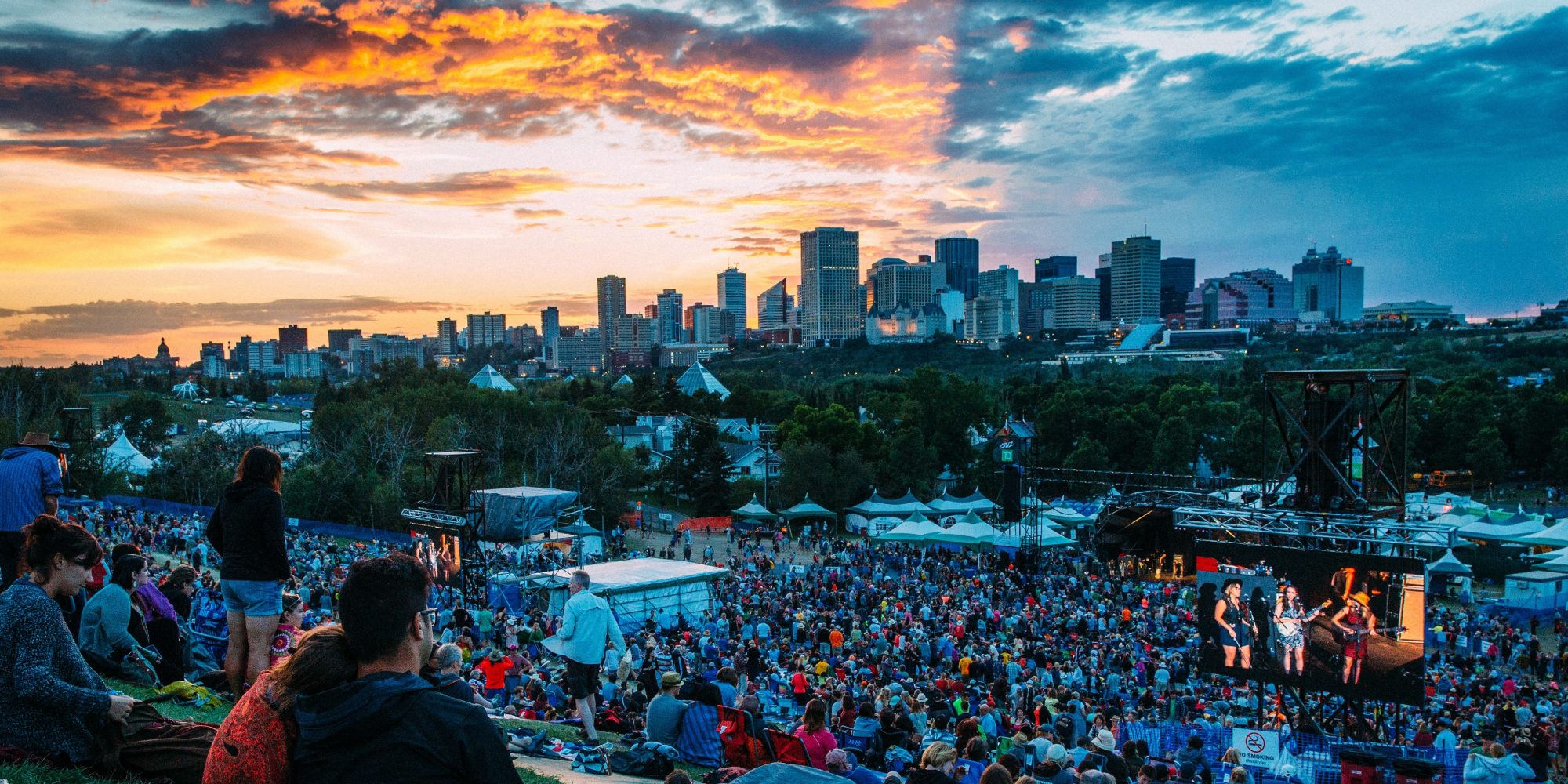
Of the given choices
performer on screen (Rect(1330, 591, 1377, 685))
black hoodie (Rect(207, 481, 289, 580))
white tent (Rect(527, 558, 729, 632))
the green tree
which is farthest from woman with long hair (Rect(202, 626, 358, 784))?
the green tree

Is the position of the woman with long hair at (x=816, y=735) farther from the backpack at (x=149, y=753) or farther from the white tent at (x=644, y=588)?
the white tent at (x=644, y=588)

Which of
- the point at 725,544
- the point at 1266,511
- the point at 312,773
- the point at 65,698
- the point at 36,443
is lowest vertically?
the point at 725,544

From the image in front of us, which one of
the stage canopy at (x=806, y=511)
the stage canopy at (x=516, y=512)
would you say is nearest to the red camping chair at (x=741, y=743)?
the stage canopy at (x=516, y=512)

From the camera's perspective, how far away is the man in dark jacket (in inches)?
94.8

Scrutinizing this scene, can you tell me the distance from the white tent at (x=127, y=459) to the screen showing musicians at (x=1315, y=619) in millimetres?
41693

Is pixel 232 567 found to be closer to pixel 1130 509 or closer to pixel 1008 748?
pixel 1008 748

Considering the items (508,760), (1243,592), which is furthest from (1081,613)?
(508,760)

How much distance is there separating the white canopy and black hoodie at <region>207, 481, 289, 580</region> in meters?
30.4

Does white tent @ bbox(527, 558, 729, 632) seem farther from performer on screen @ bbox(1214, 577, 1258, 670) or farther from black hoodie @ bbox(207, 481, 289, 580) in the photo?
black hoodie @ bbox(207, 481, 289, 580)

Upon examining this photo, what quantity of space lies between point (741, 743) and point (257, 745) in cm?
463

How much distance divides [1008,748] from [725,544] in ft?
88.0

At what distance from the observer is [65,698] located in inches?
147

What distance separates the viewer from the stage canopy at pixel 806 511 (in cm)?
3749

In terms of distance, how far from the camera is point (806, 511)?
37562 mm
